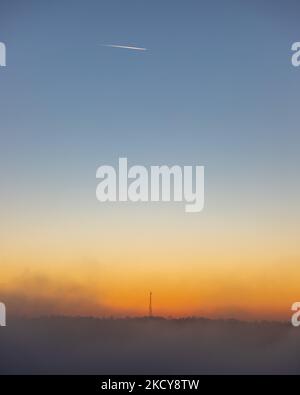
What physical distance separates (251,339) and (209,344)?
0.27 meters

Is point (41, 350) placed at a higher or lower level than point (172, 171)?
lower

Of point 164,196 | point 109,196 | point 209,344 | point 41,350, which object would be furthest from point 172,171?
point 41,350

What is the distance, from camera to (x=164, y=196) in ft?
11.1

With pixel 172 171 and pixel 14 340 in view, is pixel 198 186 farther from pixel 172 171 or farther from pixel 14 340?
→ pixel 14 340

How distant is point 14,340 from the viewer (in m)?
3.37
